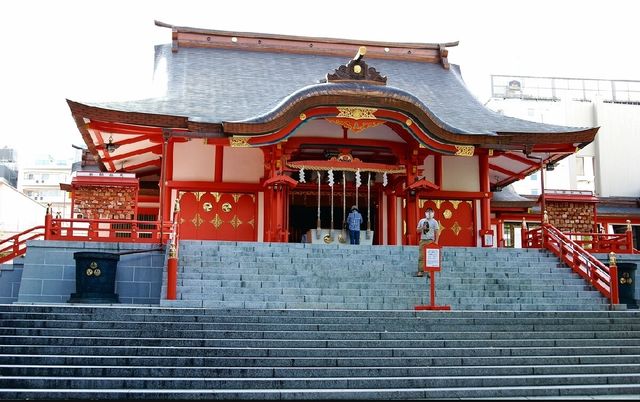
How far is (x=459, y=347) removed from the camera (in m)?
10.2

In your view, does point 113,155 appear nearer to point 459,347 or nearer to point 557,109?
point 459,347

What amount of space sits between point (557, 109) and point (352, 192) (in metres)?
21.4

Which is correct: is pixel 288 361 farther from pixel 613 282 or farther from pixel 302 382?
pixel 613 282

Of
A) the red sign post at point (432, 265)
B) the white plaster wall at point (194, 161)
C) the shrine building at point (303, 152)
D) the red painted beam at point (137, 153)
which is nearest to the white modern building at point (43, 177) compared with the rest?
the shrine building at point (303, 152)

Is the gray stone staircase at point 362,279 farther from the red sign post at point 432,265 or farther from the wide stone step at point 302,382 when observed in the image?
the wide stone step at point 302,382

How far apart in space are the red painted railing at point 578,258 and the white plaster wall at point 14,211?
28874 millimetres

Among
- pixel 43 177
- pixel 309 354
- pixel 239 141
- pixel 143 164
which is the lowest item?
pixel 309 354

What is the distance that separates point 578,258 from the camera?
51.0 ft

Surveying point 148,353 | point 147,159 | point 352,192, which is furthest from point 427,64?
point 148,353

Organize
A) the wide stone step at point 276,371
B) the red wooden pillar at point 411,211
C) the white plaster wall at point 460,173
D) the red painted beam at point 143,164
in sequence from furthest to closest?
1. the red painted beam at point 143,164
2. the white plaster wall at point 460,173
3. the red wooden pillar at point 411,211
4. the wide stone step at point 276,371

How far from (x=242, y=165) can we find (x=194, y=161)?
4.60ft

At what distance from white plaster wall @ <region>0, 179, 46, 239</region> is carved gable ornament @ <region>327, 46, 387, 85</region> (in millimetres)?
25514

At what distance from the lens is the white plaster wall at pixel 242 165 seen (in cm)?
2011

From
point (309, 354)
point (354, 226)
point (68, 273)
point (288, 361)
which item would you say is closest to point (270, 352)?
point (288, 361)
